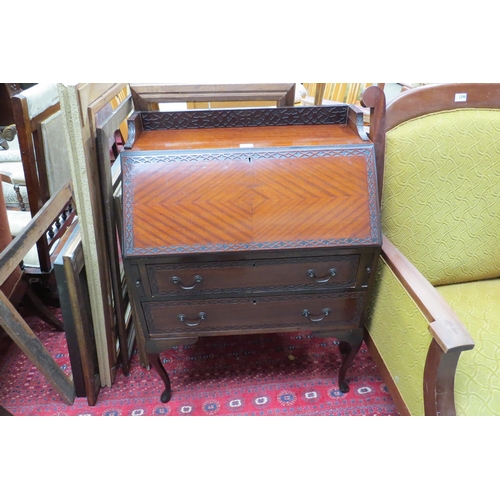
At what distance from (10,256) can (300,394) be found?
1.21m

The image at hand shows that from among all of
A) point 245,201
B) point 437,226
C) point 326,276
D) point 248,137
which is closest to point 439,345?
point 326,276

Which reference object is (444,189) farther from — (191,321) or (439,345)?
(191,321)

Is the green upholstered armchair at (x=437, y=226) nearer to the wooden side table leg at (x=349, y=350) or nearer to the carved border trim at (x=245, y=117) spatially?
the wooden side table leg at (x=349, y=350)

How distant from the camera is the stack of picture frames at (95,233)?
48.6 inches

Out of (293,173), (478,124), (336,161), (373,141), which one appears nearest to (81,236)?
(293,173)

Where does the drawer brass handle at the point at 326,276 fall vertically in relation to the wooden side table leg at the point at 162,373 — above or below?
above

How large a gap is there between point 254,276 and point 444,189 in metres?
0.72

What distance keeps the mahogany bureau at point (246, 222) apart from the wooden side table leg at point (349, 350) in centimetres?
17

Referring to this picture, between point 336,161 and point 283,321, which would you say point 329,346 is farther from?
point 336,161

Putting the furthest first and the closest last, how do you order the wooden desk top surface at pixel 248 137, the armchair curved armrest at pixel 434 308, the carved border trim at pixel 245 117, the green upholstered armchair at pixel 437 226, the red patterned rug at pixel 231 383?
the red patterned rug at pixel 231 383 < the carved border trim at pixel 245 117 < the wooden desk top surface at pixel 248 137 < the green upholstered armchair at pixel 437 226 < the armchair curved armrest at pixel 434 308

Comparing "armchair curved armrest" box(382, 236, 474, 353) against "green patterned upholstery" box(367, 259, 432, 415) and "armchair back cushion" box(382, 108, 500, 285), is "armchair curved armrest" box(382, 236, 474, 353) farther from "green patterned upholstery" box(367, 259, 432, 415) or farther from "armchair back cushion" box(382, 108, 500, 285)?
"armchair back cushion" box(382, 108, 500, 285)

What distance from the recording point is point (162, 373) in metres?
1.53

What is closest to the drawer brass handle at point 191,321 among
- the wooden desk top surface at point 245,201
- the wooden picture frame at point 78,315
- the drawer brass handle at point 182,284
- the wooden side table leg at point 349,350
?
the drawer brass handle at point 182,284

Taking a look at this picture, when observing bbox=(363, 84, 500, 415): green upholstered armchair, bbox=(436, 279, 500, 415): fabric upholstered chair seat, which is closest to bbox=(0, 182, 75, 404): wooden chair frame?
bbox=(363, 84, 500, 415): green upholstered armchair
